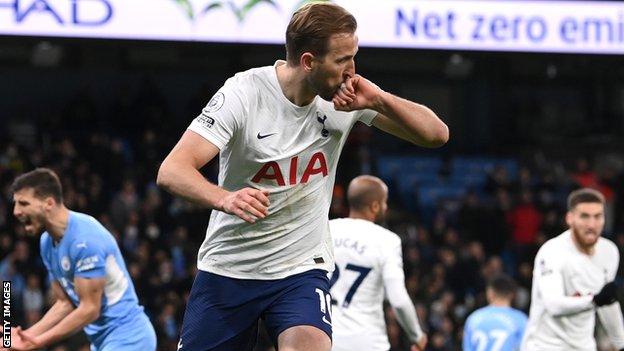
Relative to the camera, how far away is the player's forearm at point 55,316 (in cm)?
734

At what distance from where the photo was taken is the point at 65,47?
74.3 ft

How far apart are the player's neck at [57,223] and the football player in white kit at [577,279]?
3080 mm

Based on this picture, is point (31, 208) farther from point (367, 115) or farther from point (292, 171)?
point (367, 115)

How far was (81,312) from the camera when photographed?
7156 mm

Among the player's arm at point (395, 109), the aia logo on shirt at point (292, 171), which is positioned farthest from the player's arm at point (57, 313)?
the player's arm at point (395, 109)

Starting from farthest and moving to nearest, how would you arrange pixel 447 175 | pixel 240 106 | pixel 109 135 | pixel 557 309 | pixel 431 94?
pixel 431 94, pixel 447 175, pixel 109 135, pixel 557 309, pixel 240 106

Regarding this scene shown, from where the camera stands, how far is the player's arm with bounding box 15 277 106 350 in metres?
7.12

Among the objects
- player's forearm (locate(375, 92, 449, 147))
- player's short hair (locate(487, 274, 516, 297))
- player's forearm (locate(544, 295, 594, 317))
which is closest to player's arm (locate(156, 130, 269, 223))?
player's forearm (locate(375, 92, 449, 147))

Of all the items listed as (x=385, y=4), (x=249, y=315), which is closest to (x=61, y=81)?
(x=385, y=4)

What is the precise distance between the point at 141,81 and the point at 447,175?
18.9ft

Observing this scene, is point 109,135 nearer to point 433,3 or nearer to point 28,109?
point 28,109

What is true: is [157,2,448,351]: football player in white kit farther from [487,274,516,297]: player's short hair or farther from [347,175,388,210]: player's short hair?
[487,274,516,297]: player's short hair

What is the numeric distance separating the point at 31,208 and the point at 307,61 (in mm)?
2698

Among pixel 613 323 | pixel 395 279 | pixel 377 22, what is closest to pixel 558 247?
pixel 613 323
